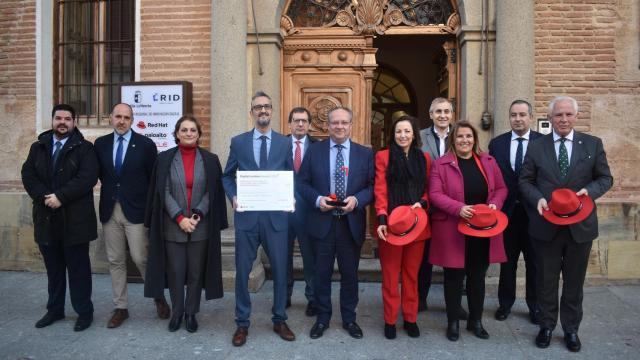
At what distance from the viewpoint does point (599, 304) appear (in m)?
5.51

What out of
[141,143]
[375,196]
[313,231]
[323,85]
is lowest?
[313,231]

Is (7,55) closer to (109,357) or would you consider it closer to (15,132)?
(15,132)

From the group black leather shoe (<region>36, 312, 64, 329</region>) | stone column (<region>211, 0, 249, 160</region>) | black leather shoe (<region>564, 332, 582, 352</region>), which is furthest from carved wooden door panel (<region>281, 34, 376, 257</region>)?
black leather shoe (<region>36, 312, 64, 329</region>)

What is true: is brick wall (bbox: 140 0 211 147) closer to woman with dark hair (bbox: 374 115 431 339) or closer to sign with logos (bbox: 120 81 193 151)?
sign with logos (bbox: 120 81 193 151)

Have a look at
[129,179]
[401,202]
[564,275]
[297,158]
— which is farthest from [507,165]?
[129,179]

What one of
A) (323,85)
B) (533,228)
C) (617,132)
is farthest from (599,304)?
(323,85)

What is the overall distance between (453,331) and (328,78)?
152 inches

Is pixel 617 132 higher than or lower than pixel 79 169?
higher

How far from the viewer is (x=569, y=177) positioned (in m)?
4.27

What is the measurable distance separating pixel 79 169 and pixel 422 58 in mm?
8838

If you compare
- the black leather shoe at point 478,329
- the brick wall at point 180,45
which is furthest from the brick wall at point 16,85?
the black leather shoe at point 478,329

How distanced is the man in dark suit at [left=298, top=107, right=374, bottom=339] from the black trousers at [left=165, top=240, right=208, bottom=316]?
1055 mm

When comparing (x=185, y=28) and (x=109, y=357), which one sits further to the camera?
(x=185, y=28)

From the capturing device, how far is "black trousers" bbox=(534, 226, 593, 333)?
4.27m
